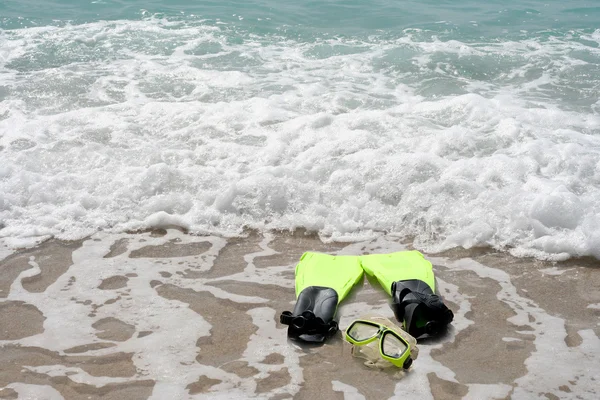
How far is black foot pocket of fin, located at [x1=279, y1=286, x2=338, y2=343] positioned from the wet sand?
6 cm

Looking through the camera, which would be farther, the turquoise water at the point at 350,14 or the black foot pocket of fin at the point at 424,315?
the turquoise water at the point at 350,14

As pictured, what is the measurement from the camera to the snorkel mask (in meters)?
2.85

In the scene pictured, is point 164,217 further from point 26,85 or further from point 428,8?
point 428,8

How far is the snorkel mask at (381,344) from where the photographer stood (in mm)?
2846

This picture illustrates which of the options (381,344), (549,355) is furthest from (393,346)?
(549,355)

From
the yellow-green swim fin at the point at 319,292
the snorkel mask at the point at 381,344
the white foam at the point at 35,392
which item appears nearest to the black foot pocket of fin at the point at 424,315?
the snorkel mask at the point at 381,344

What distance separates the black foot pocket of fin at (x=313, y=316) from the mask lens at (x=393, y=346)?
357 millimetres

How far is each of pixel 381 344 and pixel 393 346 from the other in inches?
2.5

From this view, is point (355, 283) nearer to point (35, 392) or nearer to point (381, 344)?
point (381, 344)

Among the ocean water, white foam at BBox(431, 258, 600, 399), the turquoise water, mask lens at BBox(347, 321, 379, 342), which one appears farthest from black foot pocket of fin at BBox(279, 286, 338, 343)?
the turquoise water

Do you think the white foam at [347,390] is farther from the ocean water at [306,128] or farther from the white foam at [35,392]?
the ocean water at [306,128]

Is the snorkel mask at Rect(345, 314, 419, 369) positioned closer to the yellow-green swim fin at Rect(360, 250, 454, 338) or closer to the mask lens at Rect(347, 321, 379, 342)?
the mask lens at Rect(347, 321, 379, 342)

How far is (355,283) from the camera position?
371 centimetres

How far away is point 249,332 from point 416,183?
2270mm
